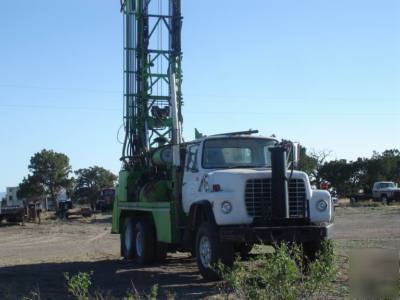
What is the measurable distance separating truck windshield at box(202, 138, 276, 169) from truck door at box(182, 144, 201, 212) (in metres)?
0.28

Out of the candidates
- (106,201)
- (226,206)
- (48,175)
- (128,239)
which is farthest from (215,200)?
(48,175)

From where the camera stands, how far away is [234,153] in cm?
1322

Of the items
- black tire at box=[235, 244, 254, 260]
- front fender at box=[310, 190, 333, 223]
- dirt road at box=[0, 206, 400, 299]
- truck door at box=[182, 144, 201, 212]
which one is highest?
truck door at box=[182, 144, 201, 212]

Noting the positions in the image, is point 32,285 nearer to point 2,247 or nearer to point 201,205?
point 201,205

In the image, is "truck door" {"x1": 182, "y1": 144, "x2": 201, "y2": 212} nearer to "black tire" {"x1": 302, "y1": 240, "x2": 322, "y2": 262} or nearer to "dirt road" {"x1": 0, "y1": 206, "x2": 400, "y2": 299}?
"dirt road" {"x1": 0, "y1": 206, "x2": 400, "y2": 299}

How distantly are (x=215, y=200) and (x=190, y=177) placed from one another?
1.65m

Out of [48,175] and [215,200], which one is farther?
[48,175]

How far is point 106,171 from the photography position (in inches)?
4653

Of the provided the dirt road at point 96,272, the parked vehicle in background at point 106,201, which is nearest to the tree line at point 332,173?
the parked vehicle in background at point 106,201

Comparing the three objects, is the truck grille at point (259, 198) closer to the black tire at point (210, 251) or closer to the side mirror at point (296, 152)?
the black tire at point (210, 251)

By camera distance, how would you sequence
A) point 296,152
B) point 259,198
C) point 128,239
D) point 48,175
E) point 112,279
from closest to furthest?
point 259,198 → point 112,279 → point 296,152 → point 128,239 → point 48,175

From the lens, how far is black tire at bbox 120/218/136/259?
55.2 feet

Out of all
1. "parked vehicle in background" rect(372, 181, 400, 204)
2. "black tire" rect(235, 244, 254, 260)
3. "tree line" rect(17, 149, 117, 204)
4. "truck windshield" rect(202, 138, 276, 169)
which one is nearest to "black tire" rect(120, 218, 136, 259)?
"black tire" rect(235, 244, 254, 260)

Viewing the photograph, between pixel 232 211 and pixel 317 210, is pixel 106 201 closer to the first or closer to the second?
pixel 317 210
